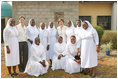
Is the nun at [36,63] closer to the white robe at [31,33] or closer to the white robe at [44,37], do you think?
the white robe at [31,33]

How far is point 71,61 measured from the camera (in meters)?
5.97

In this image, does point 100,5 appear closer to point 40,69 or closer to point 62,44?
point 62,44

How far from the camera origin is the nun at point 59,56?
254 inches

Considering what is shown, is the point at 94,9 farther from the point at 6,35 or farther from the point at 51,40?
the point at 6,35

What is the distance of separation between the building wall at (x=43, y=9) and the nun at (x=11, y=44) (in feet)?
28.0

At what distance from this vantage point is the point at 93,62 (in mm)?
5461

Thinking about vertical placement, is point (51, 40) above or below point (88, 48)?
above

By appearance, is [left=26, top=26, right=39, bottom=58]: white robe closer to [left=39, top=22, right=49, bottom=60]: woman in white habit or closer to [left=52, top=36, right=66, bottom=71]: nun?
[left=39, top=22, right=49, bottom=60]: woman in white habit

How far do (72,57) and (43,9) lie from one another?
8.71 meters

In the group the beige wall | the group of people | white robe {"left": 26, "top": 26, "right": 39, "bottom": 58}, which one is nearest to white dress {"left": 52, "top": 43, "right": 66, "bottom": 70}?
the group of people

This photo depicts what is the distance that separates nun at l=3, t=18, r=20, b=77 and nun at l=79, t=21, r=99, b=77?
2303 millimetres

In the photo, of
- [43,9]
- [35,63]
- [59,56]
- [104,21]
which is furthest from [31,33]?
[104,21]

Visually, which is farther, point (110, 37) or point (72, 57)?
point (110, 37)

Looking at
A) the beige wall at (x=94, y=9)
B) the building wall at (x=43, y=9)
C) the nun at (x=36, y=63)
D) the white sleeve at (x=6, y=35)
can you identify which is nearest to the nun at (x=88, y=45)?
the nun at (x=36, y=63)
